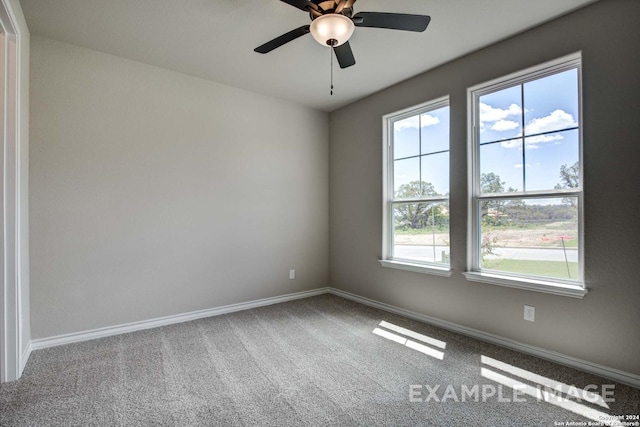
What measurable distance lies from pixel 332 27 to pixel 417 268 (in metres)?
2.54

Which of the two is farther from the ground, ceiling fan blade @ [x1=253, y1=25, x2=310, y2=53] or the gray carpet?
ceiling fan blade @ [x1=253, y1=25, x2=310, y2=53]

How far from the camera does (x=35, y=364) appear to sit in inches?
92.8

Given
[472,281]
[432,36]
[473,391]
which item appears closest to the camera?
[473,391]

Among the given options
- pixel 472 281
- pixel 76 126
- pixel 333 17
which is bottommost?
pixel 472 281

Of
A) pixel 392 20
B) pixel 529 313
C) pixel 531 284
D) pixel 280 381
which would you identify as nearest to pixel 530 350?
pixel 529 313

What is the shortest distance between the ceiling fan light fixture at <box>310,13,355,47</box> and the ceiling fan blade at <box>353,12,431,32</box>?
0.08 meters

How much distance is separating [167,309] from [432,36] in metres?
3.72

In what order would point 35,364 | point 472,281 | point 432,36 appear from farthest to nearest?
1. point 472,281
2. point 432,36
3. point 35,364

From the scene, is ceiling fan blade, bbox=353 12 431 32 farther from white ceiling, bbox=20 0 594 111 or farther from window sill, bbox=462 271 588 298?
window sill, bbox=462 271 588 298

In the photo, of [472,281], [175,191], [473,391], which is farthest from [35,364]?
[472,281]

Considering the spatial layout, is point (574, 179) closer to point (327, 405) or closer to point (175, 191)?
point (327, 405)

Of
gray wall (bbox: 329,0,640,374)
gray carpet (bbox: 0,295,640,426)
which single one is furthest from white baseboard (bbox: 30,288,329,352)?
gray wall (bbox: 329,0,640,374)

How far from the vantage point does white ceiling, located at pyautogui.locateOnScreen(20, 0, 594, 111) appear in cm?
227

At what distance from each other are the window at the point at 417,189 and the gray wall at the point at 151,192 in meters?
1.26
